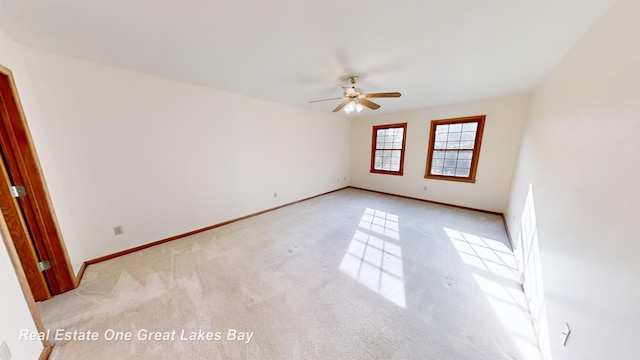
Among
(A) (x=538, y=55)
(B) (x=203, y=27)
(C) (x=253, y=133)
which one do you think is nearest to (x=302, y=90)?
(C) (x=253, y=133)

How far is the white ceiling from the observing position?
1285mm

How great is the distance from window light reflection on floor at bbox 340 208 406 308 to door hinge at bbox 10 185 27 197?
2.97m

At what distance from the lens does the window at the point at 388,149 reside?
4.92 meters

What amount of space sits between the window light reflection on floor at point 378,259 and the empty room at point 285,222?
0.03 metres

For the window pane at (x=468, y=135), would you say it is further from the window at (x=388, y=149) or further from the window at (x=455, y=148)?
the window at (x=388, y=149)

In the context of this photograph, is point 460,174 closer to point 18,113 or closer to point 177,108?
point 177,108

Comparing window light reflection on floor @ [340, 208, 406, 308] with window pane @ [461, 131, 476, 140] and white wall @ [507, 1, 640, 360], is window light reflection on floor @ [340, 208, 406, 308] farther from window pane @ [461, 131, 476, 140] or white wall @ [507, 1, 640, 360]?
window pane @ [461, 131, 476, 140]

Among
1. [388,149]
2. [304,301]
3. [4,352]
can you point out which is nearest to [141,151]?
[4,352]

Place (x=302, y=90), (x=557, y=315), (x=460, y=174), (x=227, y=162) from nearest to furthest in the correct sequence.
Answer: (x=557, y=315) < (x=302, y=90) < (x=227, y=162) < (x=460, y=174)

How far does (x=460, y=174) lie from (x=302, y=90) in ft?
12.4

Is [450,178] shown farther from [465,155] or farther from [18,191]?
[18,191]

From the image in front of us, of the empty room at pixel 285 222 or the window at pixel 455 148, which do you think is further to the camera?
the window at pixel 455 148

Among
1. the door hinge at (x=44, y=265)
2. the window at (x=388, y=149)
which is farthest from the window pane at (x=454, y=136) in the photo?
the door hinge at (x=44, y=265)

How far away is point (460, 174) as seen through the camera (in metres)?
4.18
